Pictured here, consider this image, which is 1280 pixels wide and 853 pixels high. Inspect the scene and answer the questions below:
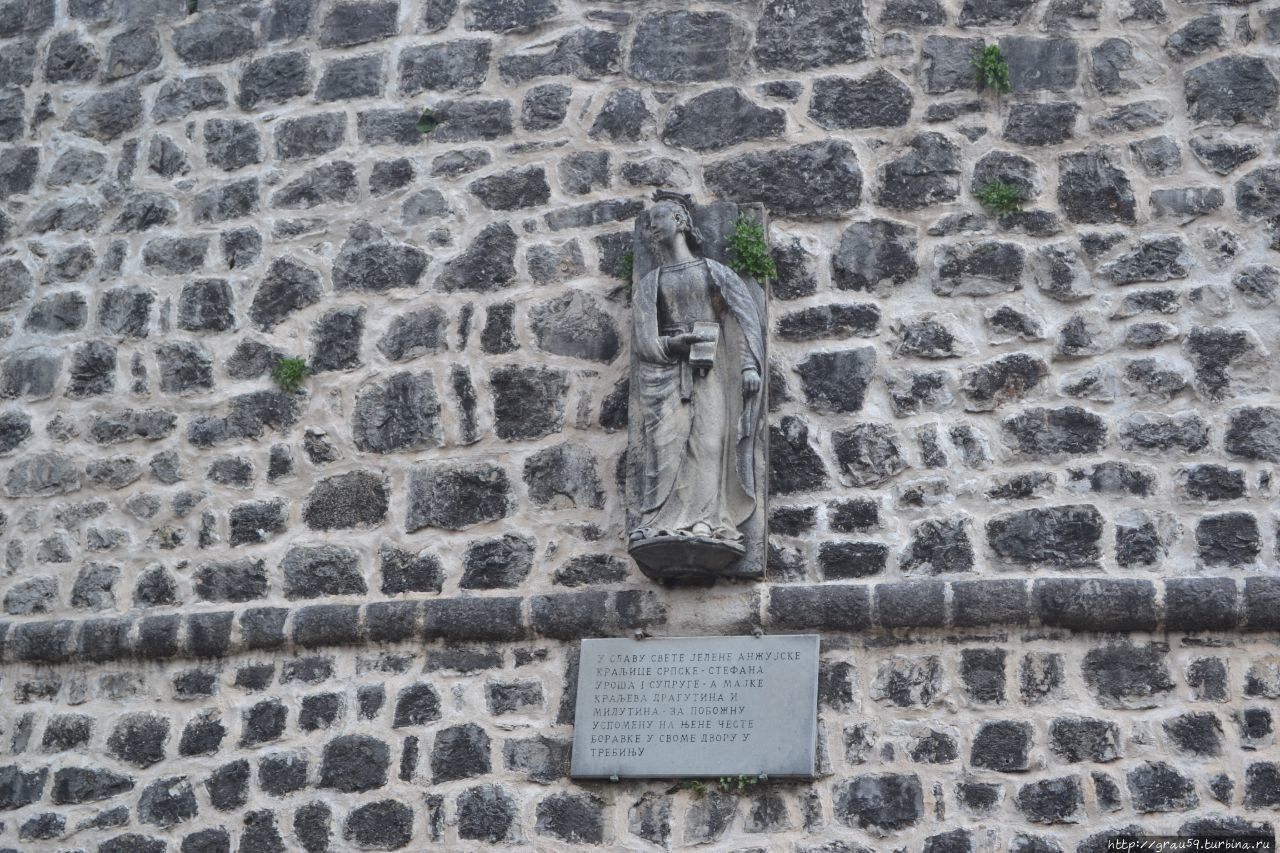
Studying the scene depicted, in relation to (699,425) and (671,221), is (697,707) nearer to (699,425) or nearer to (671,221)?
(699,425)

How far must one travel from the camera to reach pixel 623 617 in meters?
8.34

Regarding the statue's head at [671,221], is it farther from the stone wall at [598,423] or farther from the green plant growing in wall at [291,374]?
the green plant growing in wall at [291,374]

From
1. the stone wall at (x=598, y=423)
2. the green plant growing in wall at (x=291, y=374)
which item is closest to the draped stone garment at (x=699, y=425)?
the stone wall at (x=598, y=423)

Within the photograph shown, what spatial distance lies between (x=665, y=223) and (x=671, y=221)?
3cm

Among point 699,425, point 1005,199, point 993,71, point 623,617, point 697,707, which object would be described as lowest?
point 697,707

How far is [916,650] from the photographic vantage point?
8.05m

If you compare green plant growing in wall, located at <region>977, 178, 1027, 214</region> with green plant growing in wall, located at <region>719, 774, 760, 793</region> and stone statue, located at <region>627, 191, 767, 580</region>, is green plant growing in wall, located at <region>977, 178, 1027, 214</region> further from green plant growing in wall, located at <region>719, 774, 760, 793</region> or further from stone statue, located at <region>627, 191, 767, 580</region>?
green plant growing in wall, located at <region>719, 774, 760, 793</region>

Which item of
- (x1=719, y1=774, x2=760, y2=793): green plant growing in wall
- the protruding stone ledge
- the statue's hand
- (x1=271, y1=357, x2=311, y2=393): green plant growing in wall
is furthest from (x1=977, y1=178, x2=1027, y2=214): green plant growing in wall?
(x1=271, y1=357, x2=311, y2=393): green plant growing in wall

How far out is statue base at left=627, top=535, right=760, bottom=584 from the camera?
806 cm

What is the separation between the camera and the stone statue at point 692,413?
8156 mm

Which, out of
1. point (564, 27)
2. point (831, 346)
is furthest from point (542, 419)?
point (564, 27)

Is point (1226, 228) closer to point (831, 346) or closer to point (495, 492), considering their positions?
point (831, 346)

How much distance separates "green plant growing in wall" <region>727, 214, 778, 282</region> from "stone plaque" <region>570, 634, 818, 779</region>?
1.54 meters

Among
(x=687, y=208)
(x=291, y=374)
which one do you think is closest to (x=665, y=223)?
(x=687, y=208)
